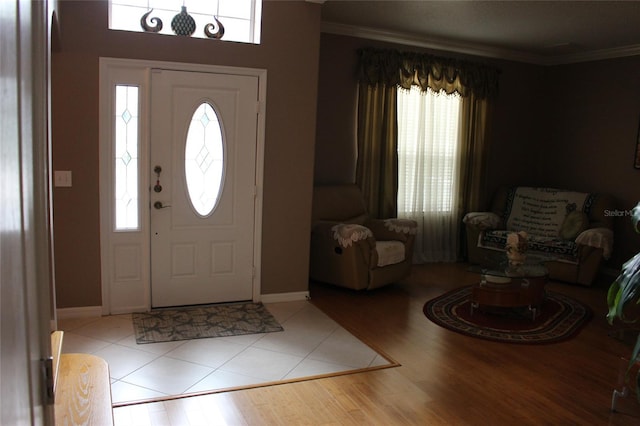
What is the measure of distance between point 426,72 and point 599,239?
2641mm

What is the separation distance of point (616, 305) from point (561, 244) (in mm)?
3608

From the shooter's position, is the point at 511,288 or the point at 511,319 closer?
the point at 511,288

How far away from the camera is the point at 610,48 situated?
6316mm

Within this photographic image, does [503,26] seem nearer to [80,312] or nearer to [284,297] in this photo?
[284,297]

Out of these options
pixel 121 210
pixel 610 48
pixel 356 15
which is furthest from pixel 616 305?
pixel 610 48

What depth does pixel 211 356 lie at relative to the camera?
11.8 feet

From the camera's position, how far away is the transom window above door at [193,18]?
419 centimetres

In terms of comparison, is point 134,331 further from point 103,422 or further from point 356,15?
point 356,15

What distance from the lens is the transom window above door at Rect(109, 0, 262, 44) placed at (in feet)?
13.8

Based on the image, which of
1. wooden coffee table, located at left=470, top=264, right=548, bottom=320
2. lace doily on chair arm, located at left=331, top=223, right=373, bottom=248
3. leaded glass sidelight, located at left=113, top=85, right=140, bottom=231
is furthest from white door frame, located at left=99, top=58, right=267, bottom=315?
wooden coffee table, located at left=470, top=264, right=548, bottom=320

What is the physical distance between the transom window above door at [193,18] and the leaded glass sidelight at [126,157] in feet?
1.71

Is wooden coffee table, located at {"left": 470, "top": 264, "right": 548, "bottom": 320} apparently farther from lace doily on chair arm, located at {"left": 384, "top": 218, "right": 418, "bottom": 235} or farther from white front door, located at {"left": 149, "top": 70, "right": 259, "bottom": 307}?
white front door, located at {"left": 149, "top": 70, "right": 259, "bottom": 307}

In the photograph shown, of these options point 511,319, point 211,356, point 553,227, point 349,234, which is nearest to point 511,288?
point 511,319

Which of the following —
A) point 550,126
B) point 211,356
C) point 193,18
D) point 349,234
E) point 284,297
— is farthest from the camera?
point 550,126
